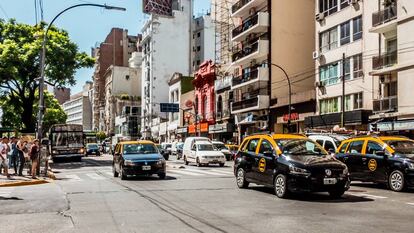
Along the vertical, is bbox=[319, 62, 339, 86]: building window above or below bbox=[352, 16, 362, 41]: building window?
below

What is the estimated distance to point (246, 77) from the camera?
174ft

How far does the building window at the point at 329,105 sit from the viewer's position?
3869cm

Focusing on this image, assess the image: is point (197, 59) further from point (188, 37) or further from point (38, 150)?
point (38, 150)

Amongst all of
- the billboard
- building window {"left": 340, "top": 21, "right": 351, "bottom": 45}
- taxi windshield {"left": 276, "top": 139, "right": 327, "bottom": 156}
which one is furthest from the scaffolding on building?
taxi windshield {"left": 276, "top": 139, "right": 327, "bottom": 156}

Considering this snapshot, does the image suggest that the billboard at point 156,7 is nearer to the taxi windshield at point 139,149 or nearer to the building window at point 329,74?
the building window at point 329,74

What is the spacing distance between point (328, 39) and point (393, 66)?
948 cm

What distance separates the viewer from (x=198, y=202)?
12.6 meters

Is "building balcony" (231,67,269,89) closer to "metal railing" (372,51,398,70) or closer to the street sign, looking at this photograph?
"metal railing" (372,51,398,70)

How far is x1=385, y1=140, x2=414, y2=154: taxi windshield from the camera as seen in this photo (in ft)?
51.1

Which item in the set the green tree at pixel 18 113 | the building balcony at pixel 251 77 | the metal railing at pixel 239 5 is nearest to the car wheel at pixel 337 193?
the green tree at pixel 18 113

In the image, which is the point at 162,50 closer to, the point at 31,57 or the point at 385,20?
the point at 31,57

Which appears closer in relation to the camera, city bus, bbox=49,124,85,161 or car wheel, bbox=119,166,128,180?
car wheel, bbox=119,166,128,180

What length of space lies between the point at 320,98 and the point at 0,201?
30737mm

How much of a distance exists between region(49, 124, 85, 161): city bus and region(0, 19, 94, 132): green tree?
3.38 m
